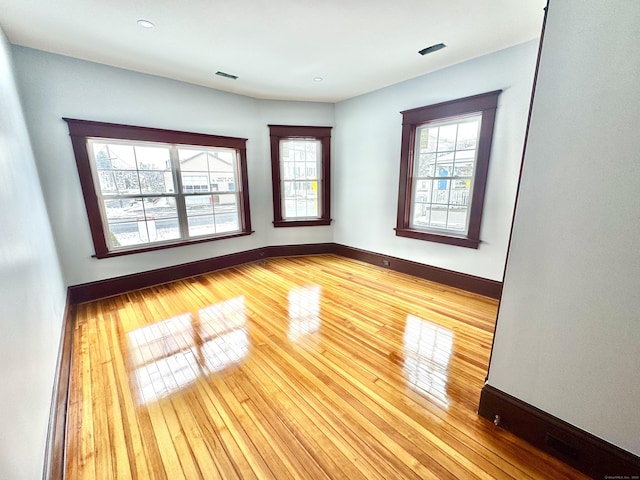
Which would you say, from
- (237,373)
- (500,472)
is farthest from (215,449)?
(500,472)

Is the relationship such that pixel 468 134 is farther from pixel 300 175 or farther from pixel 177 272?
pixel 177 272

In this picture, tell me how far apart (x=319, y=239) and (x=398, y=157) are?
2.11m

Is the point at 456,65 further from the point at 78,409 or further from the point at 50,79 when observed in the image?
the point at 78,409

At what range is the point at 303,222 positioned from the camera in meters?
4.80

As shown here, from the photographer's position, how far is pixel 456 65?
3.03m

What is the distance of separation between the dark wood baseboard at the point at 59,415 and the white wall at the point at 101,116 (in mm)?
1173

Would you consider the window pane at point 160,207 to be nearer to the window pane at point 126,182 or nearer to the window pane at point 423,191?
the window pane at point 126,182

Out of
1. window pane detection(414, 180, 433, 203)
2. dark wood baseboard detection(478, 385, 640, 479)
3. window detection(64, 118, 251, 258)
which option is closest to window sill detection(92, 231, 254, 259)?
window detection(64, 118, 251, 258)

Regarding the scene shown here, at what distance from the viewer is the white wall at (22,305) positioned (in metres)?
0.97

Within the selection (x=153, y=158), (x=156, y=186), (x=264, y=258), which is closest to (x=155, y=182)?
(x=156, y=186)

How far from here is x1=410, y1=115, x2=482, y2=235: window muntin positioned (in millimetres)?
3129

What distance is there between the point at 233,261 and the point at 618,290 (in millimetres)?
4350

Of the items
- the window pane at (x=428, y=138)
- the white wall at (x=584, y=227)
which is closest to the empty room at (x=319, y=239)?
the white wall at (x=584, y=227)

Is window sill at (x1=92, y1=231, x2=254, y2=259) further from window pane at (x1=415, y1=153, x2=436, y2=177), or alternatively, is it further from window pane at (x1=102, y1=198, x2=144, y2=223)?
window pane at (x1=415, y1=153, x2=436, y2=177)
